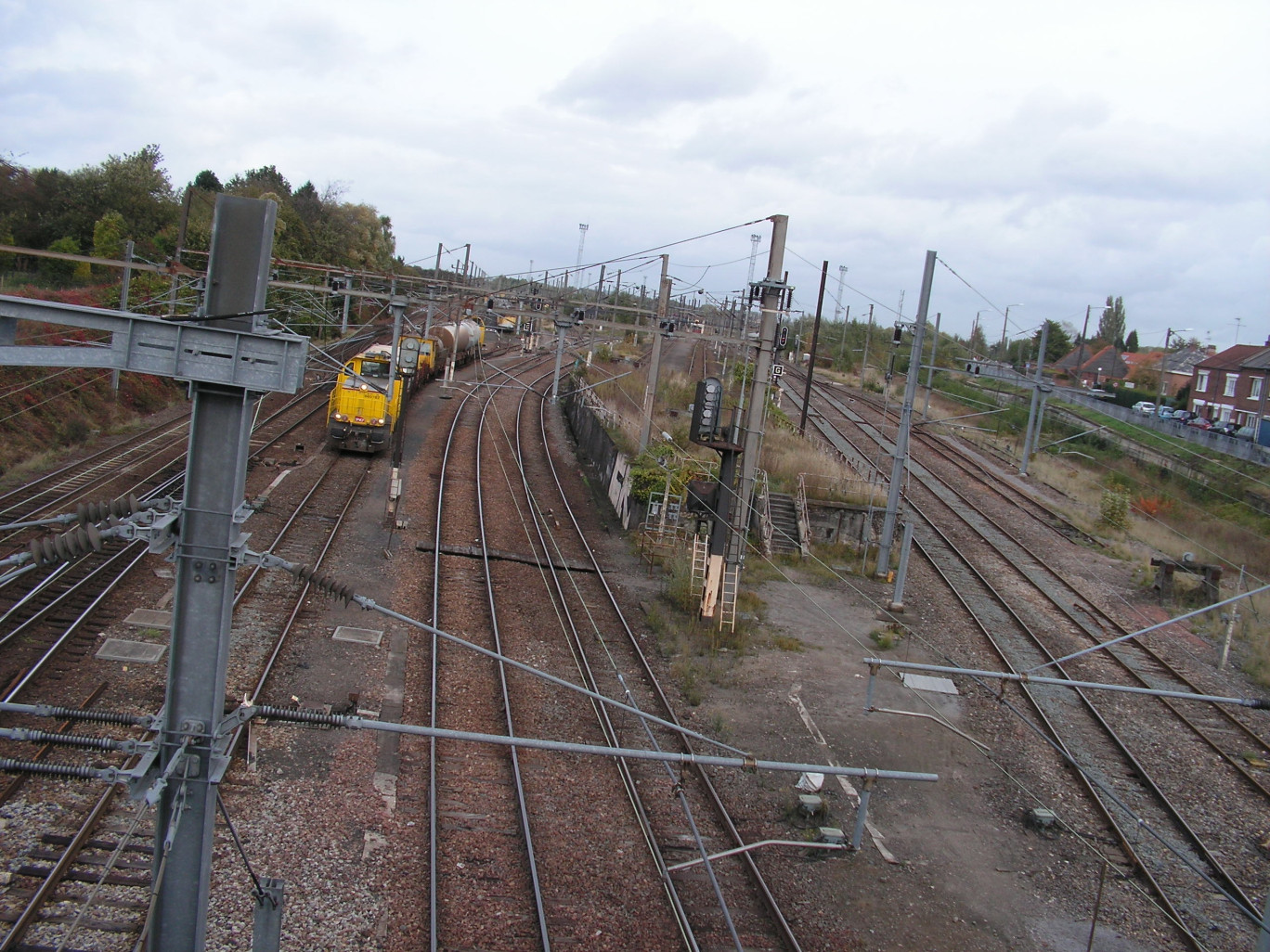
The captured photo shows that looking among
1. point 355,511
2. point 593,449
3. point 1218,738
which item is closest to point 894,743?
point 1218,738

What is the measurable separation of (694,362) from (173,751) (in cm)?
5284

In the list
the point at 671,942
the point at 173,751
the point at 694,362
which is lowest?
the point at 671,942

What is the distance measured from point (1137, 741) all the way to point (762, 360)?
7.89 meters

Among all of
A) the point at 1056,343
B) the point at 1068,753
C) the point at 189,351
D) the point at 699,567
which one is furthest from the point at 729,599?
the point at 1056,343

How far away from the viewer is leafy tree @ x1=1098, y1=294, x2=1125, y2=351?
3752 inches

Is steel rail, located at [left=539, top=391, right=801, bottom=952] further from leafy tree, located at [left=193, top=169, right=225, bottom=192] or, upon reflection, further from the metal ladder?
leafy tree, located at [left=193, top=169, right=225, bottom=192]

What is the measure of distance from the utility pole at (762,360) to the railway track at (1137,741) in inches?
207

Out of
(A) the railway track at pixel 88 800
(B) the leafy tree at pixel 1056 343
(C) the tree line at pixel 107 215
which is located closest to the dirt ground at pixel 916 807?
(A) the railway track at pixel 88 800

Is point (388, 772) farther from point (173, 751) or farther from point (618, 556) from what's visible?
point (618, 556)

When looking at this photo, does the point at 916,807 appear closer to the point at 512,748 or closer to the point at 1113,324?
the point at 512,748

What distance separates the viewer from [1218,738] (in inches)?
537

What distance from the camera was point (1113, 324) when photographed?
98375 millimetres

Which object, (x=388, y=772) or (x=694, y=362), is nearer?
(x=388, y=772)

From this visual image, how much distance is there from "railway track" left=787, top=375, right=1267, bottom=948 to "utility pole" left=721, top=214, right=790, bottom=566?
17.3 feet
